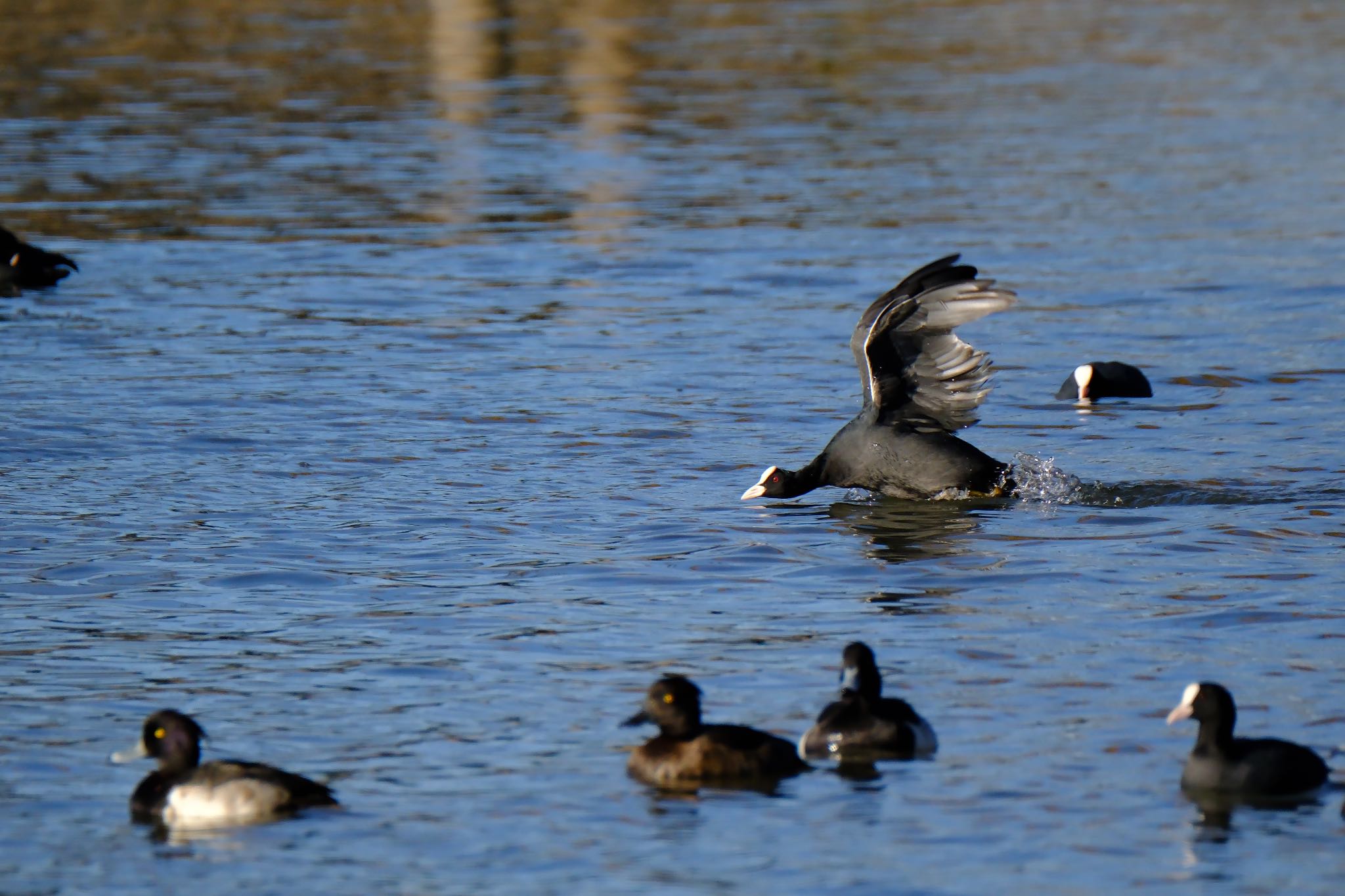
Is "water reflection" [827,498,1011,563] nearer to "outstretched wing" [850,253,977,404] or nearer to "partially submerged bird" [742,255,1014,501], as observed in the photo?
"partially submerged bird" [742,255,1014,501]

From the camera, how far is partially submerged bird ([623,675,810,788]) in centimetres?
900

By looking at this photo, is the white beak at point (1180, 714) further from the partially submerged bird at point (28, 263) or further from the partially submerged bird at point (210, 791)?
the partially submerged bird at point (28, 263)

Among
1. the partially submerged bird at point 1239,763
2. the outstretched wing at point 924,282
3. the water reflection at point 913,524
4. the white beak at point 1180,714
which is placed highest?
the outstretched wing at point 924,282

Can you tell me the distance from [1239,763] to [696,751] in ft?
7.31

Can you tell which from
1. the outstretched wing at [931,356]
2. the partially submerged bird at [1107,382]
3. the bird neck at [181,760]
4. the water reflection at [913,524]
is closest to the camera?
the bird neck at [181,760]

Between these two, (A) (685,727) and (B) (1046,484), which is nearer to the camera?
(A) (685,727)

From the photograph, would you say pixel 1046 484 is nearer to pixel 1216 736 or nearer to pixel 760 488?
pixel 760 488

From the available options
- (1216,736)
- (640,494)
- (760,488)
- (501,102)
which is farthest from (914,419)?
(501,102)

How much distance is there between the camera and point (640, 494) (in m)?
14.8

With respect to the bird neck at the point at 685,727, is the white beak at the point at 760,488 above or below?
above

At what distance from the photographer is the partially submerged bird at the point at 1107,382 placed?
57.9 feet

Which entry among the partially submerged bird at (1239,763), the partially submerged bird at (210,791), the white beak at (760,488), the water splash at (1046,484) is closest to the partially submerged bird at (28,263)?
the white beak at (760,488)

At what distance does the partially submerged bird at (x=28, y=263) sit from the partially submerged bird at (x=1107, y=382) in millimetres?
11581

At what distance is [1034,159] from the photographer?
104 ft
